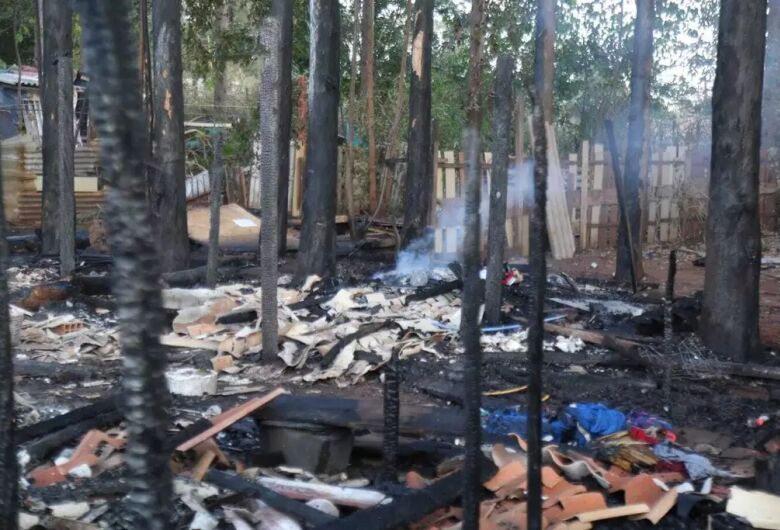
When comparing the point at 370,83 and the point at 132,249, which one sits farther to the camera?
the point at 370,83

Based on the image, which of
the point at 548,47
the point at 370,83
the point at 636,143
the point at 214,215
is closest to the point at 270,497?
the point at 214,215

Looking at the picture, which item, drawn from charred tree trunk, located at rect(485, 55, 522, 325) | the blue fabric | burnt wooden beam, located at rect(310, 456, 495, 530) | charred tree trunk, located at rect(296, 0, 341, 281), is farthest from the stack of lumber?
burnt wooden beam, located at rect(310, 456, 495, 530)

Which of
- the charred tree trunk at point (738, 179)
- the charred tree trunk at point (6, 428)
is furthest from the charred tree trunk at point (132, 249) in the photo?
the charred tree trunk at point (738, 179)

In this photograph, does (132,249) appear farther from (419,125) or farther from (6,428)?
(419,125)

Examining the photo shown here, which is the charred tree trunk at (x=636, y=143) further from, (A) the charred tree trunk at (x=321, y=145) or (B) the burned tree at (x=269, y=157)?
(B) the burned tree at (x=269, y=157)

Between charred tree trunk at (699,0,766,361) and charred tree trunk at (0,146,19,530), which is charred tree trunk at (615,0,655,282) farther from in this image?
charred tree trunk at (0,146,19,530)

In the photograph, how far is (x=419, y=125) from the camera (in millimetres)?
13664

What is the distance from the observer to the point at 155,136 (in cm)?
1152

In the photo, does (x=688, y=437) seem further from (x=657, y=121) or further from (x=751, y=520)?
(x=657, y=121)

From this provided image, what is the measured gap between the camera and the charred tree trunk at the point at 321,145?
11211mm

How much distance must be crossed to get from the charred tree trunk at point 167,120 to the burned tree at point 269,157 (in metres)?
3.97

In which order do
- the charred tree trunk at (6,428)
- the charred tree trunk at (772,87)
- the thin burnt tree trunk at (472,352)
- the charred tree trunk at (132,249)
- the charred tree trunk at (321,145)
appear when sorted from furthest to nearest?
1. the charred tree trunk at (772,87)
2. the charred tree trunk at (321,145)
3. the thin burnt tree trunk at (472,352)
4. the charred tree trunk at (6,428)
5. the charred tree trunk at (132,249)

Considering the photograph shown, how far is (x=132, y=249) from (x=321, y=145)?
9836 millimetres

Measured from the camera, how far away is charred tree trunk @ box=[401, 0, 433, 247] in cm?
1345
